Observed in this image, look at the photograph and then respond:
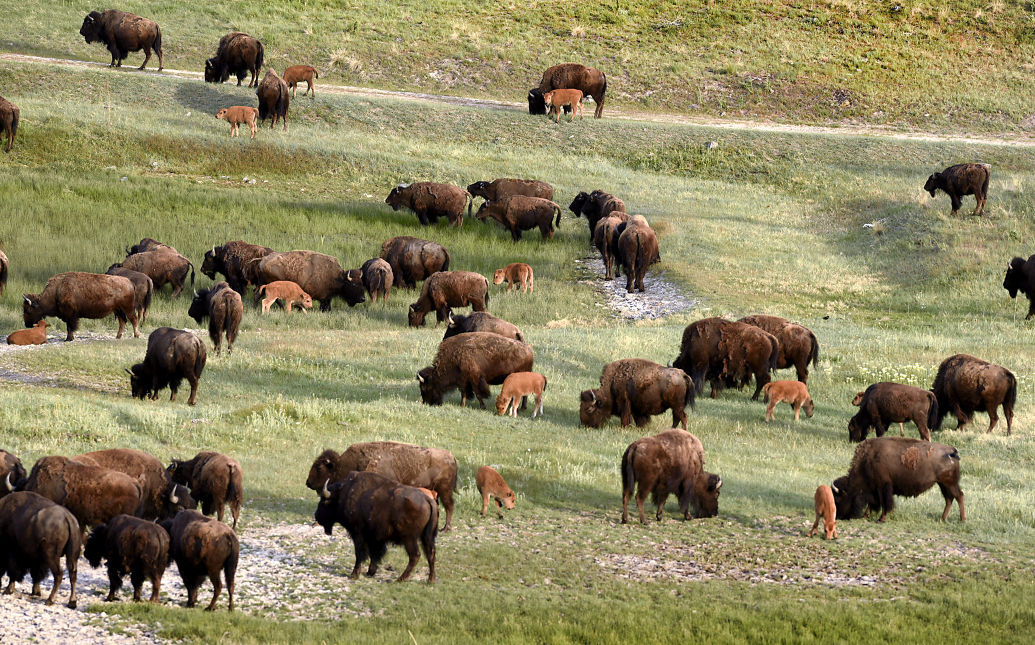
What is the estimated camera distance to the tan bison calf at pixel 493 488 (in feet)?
48.2

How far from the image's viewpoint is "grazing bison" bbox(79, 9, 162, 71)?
4600 cm

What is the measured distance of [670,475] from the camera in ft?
48.8

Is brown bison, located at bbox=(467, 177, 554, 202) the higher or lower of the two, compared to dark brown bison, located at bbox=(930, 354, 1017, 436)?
higher

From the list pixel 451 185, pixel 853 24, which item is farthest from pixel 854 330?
pixel 853 24

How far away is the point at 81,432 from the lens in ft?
54.7

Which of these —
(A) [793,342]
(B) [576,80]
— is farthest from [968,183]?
(A) [793,342]

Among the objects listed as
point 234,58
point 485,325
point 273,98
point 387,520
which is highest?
point 234,58

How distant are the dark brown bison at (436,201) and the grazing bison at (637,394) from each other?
17928 mm

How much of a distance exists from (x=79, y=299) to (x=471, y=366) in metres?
8.62

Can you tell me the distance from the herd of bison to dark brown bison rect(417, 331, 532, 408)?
27 mm

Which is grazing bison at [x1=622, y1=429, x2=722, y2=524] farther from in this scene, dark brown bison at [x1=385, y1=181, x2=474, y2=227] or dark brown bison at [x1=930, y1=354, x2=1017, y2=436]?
dark brown bison at [x1=385, y1=181, x2=474, y2=227]

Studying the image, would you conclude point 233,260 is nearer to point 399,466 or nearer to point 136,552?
point 399,466

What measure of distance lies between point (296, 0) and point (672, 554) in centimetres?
5072

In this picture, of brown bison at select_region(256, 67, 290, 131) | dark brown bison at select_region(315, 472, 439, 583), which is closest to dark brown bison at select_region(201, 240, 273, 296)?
brown bison at select_region(256, 67, 290, 131)
